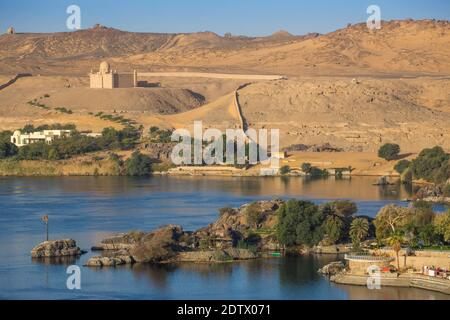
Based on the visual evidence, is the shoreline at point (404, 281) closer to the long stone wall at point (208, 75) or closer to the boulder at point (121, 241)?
the boulder at point (121, 241)

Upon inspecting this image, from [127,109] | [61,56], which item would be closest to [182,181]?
[127,109]

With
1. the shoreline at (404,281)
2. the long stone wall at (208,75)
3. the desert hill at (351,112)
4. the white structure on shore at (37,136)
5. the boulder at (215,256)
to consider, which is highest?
the long stone wall at (208,75)

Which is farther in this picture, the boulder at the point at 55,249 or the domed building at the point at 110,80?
the domed building at the point at 110,80

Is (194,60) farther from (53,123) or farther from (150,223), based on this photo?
(150,223)

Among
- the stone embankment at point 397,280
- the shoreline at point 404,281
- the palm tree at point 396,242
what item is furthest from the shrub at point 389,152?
the shoreline at point 404,281

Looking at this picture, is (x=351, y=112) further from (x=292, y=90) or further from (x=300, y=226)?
(x=300, y=226)
